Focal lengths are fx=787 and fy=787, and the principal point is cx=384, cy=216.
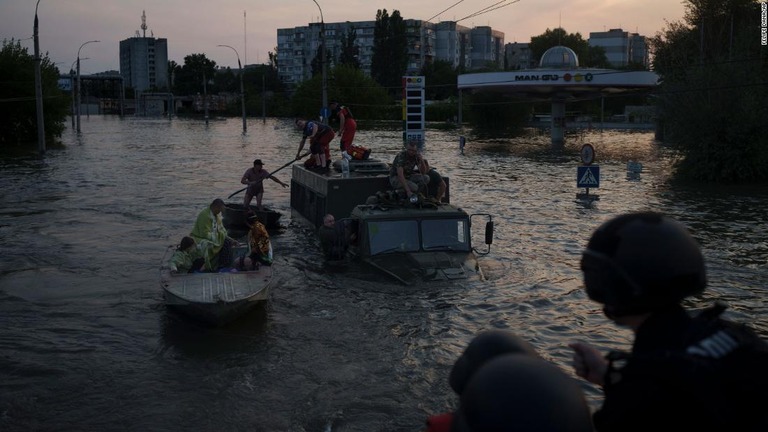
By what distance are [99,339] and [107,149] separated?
45.9 metres

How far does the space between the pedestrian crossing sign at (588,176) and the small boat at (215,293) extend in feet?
55.1

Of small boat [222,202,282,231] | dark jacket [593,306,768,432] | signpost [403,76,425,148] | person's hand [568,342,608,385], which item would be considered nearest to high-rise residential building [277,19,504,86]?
signpost [403,76,425,148]

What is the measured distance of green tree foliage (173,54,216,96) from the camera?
182875mm

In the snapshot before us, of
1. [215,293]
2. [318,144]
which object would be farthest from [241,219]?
[215,293]

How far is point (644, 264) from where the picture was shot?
241 centimetres

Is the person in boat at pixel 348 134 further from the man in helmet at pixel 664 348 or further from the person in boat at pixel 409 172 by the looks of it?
the man in helmet at pixel 664 348

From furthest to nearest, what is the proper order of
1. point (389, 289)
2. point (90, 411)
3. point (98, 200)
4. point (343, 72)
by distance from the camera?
point (343, 72), point (98, 200), point (389, 289), point (90, 411)

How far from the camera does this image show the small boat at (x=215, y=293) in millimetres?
11523

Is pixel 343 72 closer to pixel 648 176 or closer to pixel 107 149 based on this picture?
pixel 107 149

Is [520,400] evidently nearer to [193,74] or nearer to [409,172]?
[409,172]

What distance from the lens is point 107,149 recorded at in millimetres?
55094

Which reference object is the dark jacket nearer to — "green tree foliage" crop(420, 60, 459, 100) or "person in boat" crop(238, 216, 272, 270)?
"person in boat" crop(238, 216, 272, 270)

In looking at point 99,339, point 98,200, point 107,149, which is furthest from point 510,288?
point 107,149

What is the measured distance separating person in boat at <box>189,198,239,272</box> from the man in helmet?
37.8ft
